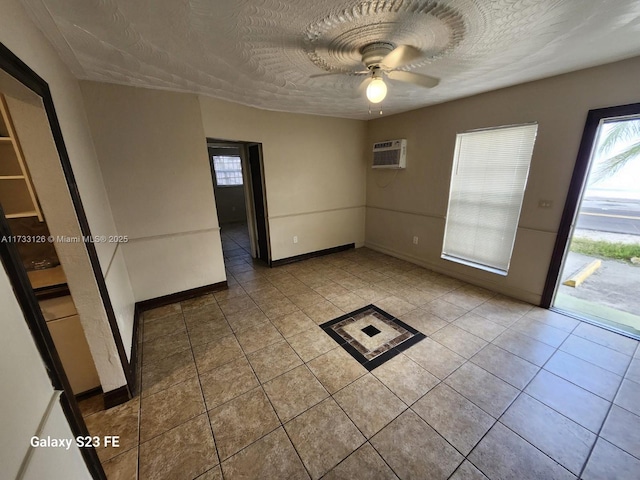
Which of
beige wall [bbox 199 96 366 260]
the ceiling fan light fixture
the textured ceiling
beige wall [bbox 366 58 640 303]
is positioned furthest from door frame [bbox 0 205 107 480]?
beige wall [bbox 366 58 640 303]

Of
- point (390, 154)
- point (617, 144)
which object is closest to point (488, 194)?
point (617, 144)

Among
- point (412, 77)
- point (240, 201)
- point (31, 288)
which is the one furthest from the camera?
point (240, 201)

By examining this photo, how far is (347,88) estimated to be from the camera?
2574mm

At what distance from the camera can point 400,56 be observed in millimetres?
1702

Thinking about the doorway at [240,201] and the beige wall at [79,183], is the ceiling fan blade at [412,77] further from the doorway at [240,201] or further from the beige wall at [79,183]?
the doorway at [240,201]

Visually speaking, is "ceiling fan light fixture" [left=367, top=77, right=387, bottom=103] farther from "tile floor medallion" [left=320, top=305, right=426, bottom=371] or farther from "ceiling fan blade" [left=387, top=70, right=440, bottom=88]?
"tile floor medallion" [left=320, top=305, right=426, bottom=371]

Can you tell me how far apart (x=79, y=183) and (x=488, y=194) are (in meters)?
3.95

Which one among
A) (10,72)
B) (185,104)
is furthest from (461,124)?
(10,72)

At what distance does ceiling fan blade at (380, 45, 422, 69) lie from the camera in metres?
1.63

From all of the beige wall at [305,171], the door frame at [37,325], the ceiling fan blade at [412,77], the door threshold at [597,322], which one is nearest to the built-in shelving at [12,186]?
the door frame at [37,325]

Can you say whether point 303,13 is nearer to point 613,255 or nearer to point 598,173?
point 598,173

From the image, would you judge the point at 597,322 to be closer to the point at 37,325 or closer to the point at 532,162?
the point at 532,162

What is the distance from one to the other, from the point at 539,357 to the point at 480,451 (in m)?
1.16

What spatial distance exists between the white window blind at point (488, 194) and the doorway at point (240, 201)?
9.15 ft
